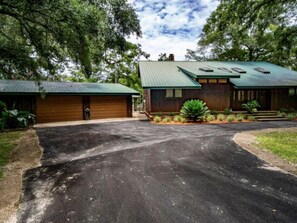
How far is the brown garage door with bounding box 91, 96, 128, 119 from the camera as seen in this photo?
19.6m

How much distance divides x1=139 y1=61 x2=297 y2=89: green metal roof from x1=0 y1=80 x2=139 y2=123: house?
332 cm

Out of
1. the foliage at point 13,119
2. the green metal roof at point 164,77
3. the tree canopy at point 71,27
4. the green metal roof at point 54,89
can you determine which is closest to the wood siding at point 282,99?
the green metal roof at point 164,77

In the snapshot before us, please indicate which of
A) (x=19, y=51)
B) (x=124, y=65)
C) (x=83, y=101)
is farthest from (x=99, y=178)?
(x=124, y=65)

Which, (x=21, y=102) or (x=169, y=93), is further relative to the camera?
(x=169, y=93)

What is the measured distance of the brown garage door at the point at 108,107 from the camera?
19.6 m

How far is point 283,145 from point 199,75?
10747 mm

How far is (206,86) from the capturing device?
18.7 meters

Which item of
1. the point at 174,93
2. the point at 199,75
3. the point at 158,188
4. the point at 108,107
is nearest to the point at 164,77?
the point at 174,93

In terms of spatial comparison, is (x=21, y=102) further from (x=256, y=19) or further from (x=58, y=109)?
(x=256, y=19)

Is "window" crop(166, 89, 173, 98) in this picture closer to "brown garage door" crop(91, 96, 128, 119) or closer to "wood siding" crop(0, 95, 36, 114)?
"brown garage door" crop(91, 96, 128, 119)

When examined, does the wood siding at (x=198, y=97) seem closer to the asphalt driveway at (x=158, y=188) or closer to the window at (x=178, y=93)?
the window at (x=178, y=93)

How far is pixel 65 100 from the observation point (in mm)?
18281

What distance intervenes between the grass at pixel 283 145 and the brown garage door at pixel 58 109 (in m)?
15.0

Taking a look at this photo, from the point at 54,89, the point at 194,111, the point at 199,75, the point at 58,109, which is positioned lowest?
the point at 194,111
